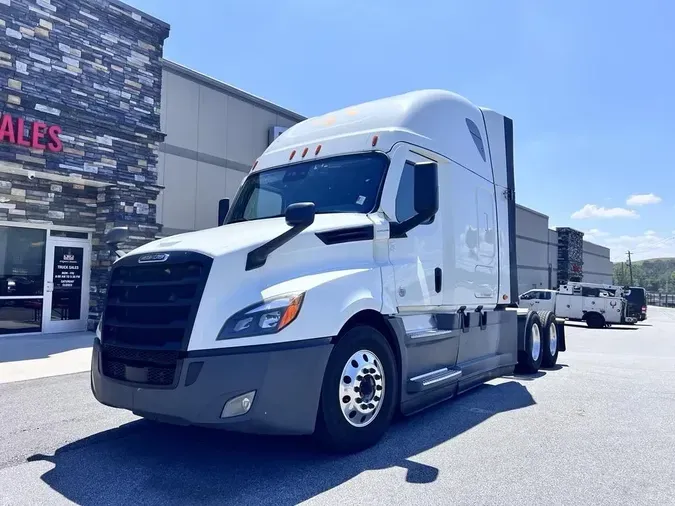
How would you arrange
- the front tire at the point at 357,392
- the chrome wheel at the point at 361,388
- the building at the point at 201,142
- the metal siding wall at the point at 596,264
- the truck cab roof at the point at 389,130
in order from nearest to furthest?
the front tire at the point at 357,392 → the chrome wheel at the point at 361,388 → the truck cab roof at the point at 389,130 → the building at the point at 201,142 → the metal siding wall at the point at 596,264

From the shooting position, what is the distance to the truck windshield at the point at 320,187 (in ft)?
16.6

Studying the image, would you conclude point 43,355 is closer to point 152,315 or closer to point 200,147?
point 152,315

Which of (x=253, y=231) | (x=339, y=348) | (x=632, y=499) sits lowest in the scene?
(x=632, y=499)

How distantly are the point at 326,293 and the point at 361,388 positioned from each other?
0.92 m

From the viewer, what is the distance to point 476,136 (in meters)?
7.14

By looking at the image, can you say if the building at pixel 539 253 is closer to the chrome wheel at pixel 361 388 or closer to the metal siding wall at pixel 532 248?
the metal siding wall at pixel 532 248

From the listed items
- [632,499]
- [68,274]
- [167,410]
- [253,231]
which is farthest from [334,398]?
[68,274]

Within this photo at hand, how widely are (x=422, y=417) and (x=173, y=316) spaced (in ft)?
9.99

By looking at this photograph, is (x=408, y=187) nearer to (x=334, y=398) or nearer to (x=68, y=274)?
(x=334, y=398)

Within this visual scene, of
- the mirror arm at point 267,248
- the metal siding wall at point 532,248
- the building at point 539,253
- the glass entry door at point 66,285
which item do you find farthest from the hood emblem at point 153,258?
the metal siding wall at point 532,248

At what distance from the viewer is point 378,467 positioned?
414cm

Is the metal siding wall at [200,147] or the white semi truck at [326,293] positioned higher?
the metal siding wall at [200,147]

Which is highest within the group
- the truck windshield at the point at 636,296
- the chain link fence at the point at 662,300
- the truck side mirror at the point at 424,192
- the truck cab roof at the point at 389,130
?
the truck cab roof at the point at 389,130

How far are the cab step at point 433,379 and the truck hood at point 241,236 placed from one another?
1.60m
